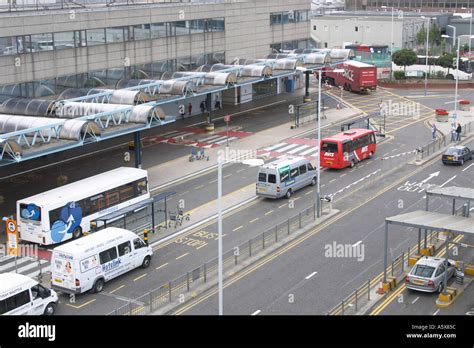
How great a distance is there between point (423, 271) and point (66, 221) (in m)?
15.7

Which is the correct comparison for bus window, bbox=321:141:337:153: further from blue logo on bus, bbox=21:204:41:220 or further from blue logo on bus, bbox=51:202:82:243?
blue logo on bus, bbox=21:204:41:220

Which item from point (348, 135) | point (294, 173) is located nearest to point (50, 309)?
point (294, 173)

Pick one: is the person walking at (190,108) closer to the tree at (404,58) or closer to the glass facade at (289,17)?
the glass facade at (289,17)

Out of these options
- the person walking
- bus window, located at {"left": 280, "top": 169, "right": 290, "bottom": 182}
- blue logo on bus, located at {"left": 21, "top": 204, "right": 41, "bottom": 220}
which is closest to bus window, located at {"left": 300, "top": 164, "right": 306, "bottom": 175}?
bus window, located at {"left": 280, "top": 169, "right": 290, "bottom": 182}

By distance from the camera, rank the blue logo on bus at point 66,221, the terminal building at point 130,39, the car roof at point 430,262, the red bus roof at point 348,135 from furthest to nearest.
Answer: the red bus roof at point 348,135 → the terminal building at point 130,39 → the blue logo on bus at point 66,221 → the car roof at point 430,262

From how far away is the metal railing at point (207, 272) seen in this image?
26922mm

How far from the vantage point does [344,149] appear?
156 feet

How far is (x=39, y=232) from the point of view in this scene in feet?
109

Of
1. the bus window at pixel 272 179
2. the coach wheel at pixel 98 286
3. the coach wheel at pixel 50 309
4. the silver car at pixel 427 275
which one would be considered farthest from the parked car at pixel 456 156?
the coach wheel at pixel 50 309

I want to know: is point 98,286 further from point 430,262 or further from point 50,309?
point 430,262

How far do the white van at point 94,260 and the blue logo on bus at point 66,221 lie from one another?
14.4 ft

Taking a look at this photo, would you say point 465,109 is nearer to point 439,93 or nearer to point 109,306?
point 439,93
